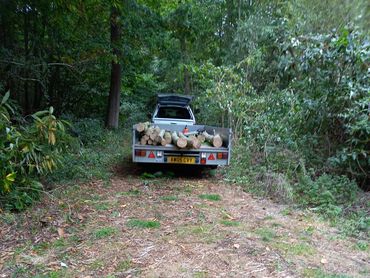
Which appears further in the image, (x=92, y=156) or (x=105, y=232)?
(x=92, y=156)

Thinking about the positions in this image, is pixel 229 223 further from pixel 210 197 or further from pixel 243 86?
pixel 243 86

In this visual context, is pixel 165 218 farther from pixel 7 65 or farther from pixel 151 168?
pixel 7 65

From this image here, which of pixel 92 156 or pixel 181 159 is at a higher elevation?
pixel 181 159

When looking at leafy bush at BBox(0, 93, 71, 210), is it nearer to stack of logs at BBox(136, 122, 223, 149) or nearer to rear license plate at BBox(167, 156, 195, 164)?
stack of logs at BBox(136, 122, 223, 149)

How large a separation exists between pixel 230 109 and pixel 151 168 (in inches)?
130

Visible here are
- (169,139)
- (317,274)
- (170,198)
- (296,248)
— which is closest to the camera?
(317,274)

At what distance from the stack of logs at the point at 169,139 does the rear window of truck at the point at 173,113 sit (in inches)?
126

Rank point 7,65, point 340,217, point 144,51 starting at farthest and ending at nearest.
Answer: point 144,51
point 7,65
point 340,217

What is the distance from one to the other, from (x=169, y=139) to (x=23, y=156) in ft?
9.93

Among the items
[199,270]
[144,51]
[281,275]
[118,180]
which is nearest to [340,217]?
[281,275]

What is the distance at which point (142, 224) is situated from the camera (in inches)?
194

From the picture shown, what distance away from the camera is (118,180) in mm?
7438

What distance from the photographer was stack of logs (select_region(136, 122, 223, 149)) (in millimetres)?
7227

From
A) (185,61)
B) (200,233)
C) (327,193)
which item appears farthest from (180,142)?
(185,61)
